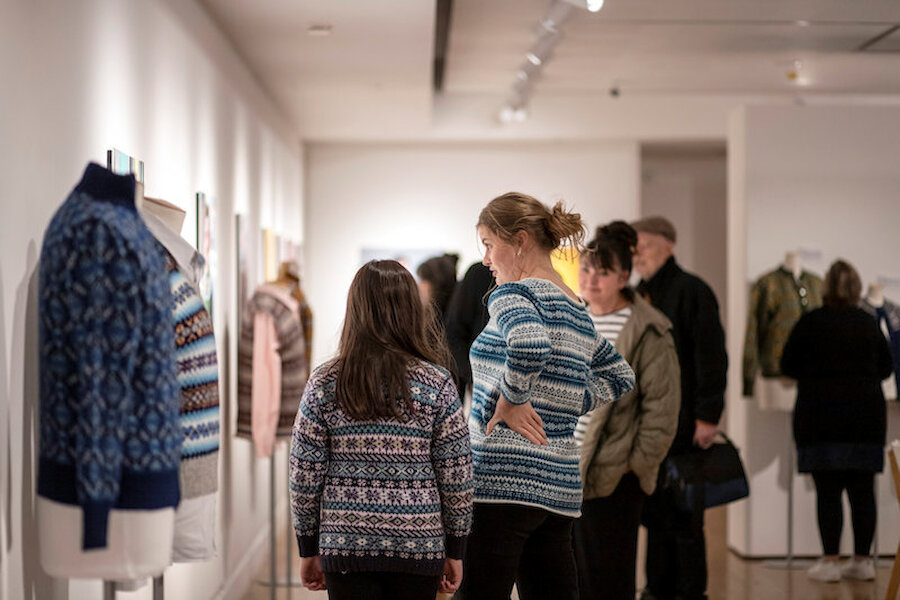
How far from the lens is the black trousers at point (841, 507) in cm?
580

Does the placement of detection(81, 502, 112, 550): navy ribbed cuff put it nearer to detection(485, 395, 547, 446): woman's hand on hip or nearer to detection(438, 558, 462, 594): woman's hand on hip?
detection(438, 558, 462, 594): woman's hand on hip

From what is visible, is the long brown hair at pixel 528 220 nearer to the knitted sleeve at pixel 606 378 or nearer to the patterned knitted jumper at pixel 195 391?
the knitted sleeve at pixel 606 378

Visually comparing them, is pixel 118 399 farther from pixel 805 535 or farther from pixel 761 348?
pixel 805 535

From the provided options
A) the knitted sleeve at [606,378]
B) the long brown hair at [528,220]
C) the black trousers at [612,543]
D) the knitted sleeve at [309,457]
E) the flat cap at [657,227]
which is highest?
the flat cap at [657,227]

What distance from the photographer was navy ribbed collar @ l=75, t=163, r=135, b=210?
240 cm

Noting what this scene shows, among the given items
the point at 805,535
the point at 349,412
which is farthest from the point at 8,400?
the point at 805,535

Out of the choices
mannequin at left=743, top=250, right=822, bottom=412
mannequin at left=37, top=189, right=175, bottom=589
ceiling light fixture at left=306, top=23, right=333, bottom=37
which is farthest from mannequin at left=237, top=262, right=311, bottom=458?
mannequin at left=37, top=189, right=175, bottom=589

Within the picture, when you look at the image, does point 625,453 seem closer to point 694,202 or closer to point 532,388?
point 532,388

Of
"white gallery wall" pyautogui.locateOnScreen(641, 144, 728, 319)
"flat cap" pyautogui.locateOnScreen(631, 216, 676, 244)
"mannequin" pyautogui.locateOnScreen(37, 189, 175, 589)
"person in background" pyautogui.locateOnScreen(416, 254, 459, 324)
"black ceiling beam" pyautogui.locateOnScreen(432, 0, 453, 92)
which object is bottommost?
"mannequin" pyautogui.locateOnScreen(37, 189, 175, 589)

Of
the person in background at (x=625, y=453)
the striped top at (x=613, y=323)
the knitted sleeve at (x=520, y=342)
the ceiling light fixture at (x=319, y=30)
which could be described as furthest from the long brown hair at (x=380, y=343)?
the ceiling light fixture at (x=319, y=30)

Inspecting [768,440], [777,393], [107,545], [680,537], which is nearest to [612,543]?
[680,537]

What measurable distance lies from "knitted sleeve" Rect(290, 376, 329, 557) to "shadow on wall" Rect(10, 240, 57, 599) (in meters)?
0.65

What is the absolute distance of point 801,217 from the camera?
22.0 ft

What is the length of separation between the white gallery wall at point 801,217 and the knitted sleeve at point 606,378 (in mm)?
3665
